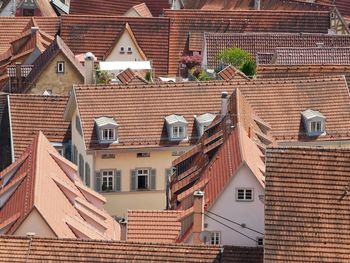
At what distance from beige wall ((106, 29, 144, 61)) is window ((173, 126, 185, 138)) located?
26.6m

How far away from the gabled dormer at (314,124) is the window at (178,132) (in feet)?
18.9

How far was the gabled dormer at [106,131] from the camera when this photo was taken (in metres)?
98.8

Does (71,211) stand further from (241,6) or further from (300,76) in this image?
(241,6)

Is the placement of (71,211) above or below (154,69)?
below

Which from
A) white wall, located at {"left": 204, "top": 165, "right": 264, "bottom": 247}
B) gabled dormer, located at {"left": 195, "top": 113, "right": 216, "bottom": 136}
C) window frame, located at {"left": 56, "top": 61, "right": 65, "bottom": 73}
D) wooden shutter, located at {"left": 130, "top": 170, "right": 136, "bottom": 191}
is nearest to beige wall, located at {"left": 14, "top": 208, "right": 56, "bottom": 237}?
white wall, located at {"left": 204, "top": 165, "right": 264, "bottom": 247}

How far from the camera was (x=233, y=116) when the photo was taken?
8962 centimetres

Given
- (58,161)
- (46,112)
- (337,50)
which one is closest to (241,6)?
(337,50)

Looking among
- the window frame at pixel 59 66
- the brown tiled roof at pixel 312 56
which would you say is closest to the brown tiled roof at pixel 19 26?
the window frame at pixel 59 66

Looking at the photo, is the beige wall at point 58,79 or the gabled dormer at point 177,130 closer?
the gabled dormer at point 177,130

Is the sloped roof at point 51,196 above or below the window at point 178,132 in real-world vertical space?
below

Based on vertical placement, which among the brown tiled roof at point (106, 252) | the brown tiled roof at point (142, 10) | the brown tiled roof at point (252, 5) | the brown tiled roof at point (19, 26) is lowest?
the brown tiled roof at point (106, 252)

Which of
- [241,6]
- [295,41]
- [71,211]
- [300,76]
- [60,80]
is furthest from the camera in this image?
[241,6]

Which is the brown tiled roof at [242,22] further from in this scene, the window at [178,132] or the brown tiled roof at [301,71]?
the window at [178,132]

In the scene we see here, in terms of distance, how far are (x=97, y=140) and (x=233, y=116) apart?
1113 cm
